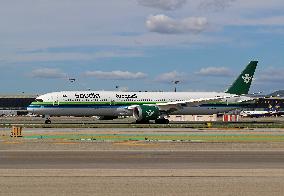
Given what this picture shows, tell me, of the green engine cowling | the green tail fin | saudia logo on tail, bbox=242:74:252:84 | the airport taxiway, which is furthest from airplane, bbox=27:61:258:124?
the airport taxiway

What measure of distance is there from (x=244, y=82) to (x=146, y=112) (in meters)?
17.8

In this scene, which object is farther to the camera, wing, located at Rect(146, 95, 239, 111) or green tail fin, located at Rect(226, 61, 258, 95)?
green tail fin, located at Rect(226, 61, 258, 95)

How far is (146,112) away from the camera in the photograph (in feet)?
226

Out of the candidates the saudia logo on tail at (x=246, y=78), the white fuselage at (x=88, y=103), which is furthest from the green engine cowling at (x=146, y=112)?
the saudia logo on tail at (x=246, y=78)

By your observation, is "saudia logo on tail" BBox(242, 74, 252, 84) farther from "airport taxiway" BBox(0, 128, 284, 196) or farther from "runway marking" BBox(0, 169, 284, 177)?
"runway marking" BBox(0, 169, 284, 177)

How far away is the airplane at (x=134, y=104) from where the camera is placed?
6931 centimetres

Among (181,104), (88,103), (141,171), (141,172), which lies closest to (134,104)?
(88,103)

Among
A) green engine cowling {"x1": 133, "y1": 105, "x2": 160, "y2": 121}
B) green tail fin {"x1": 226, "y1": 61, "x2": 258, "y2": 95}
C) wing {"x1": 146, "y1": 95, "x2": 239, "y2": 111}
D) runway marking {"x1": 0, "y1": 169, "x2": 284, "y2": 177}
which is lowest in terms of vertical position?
runway marking {"x1": 0, "y1": 169, "x2": 284, "y2": 177}

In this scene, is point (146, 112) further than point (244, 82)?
No

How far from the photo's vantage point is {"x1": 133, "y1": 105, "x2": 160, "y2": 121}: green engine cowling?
68750 mm

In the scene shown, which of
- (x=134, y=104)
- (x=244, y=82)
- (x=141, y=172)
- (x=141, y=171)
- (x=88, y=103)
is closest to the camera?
(x=141, y=172)

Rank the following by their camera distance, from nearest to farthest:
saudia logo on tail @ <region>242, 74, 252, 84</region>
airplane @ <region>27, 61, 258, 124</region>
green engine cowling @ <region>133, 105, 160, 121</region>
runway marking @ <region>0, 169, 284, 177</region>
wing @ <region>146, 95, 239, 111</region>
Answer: runway marking @ <region>0, 169, 284, 177</region> → green engine cowling @ <region>133, 105, 160, 121</region> → airplane @ <region>27, 61, 258, 124</region> → wing @ <region>146, 95, 239, 111</region> → saudia logo on tail @ <region>242, 74, 252, 84</region>

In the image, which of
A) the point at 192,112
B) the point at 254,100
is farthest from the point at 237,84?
the point at 192,112

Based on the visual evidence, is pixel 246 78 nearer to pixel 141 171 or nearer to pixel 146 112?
pixel 146 112
